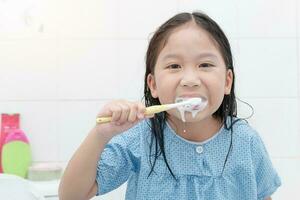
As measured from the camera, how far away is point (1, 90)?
1.39 m

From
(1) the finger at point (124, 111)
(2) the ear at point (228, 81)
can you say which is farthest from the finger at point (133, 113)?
(2) the ear at point (228, 81)

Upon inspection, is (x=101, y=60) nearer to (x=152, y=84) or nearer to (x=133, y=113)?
(x=152, y=84)

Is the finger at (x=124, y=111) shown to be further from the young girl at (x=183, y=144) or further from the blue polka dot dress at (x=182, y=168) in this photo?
the blue polka dot dress at (x=182, y=168)

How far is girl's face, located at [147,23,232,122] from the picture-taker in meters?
0.75

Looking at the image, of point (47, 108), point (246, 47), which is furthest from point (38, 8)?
point (246, 47)

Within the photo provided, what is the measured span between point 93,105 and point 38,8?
372 mm

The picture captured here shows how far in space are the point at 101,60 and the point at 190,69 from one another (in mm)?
696

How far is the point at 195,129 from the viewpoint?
858 mm

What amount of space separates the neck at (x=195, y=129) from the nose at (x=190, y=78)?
0.44 feet

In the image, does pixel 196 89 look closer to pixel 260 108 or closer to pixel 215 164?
pixel 215 164

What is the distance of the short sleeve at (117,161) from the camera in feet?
2.61

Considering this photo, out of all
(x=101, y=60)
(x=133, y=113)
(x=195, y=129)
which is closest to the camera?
(x=133, y=113)

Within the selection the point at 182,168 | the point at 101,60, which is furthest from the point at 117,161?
the point at 101,60

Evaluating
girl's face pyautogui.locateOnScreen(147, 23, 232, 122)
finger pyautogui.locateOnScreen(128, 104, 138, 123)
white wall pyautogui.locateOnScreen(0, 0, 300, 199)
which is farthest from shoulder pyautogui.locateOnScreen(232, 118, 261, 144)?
white wall pyautogui.locateOnScreen(0, 0, 300, 199)
